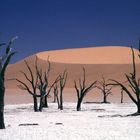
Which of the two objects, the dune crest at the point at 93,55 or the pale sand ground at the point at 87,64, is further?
the dune crest at the point at 93,55

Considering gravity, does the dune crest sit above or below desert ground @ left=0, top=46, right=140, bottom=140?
above

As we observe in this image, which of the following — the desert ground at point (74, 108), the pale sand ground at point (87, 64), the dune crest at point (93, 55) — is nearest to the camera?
the desert ground at point (74, 108)

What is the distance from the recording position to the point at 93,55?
393ft

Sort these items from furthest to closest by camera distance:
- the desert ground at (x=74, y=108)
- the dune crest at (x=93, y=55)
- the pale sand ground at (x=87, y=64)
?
the dune crest at (x=93, y=55) → the pale sand ground at (x=87, y=64) → the desert ground at (x=74, y=108)

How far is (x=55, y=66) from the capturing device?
100625 millimetres

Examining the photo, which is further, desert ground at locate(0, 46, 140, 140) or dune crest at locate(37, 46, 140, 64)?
dune crest at locate(37, 46, 140, 64)

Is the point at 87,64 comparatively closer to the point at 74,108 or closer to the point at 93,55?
the point at 93,55

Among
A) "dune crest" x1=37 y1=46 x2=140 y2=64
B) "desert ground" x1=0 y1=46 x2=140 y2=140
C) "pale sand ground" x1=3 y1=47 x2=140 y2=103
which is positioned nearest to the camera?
"desert ground" x1=0 y1=46 x2=140 y2=140

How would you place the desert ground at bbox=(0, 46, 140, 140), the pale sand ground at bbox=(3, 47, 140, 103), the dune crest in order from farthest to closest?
the dune crest
the pale sand ground at bbox=(3, 47, 140, 103)
the desert ground at bbox=(0, 46, 140, 140)

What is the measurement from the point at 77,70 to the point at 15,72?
48.2 feet

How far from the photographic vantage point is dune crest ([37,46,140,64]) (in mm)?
108863

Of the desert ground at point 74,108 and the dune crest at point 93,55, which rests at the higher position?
the dune crest at point 93,55

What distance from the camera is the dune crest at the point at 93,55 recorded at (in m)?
109

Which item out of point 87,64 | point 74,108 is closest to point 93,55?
point 87,64
